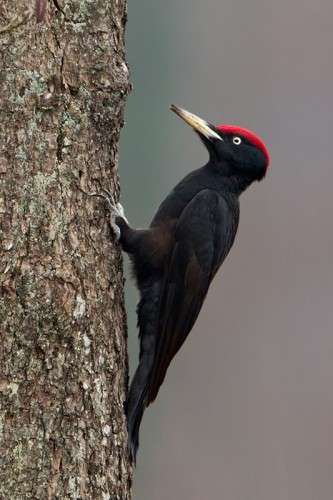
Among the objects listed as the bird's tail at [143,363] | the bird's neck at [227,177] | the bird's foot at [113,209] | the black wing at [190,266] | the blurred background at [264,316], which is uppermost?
the bird's foot at [113,209]

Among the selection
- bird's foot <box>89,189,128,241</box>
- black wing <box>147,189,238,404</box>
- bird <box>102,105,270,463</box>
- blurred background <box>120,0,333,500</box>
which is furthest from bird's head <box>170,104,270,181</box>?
blurred background <box>120,0,333,500</box>

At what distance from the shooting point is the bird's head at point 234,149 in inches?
224

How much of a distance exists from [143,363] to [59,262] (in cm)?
86

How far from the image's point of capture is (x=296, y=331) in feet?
40.9

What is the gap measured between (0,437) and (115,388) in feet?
1.69

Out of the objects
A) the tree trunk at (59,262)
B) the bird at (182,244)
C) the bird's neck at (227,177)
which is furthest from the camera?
the bird's neck at (227,177)

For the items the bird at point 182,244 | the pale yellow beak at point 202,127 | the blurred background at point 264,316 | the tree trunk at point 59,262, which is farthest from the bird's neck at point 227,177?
the blurred background at point 264,316

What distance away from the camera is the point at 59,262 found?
422cm

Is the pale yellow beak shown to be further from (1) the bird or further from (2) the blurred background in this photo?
(2) the blurred background

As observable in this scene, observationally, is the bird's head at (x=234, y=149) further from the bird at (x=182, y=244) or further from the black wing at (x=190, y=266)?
the black wing at (x=190, y=266)

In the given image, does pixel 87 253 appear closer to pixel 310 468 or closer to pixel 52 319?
pixel 52 319

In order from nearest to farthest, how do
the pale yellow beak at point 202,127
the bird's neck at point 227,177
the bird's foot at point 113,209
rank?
the bird's foot at point 113,209, the pale yellow beak at point 202,127, the bird's neck at point 227,177

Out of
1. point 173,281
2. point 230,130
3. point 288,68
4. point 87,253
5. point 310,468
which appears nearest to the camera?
point 87,253

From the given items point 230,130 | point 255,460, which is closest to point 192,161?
→ point 255,460
